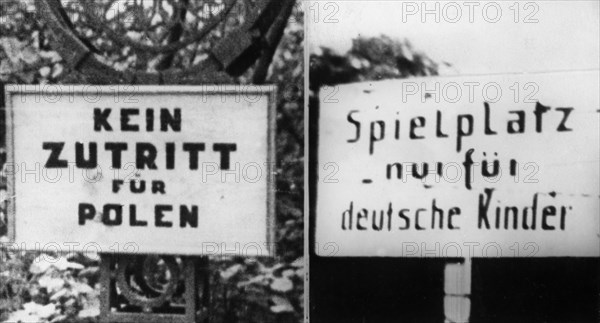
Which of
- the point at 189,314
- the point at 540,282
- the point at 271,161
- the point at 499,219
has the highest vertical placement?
the point at 271,161

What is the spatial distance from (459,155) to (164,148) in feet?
3.08

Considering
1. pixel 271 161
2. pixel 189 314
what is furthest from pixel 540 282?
pixel 189 314

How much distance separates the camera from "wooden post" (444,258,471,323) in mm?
1835

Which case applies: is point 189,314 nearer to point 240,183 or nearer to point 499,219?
point 240,183

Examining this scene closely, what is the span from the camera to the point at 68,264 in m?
1.91

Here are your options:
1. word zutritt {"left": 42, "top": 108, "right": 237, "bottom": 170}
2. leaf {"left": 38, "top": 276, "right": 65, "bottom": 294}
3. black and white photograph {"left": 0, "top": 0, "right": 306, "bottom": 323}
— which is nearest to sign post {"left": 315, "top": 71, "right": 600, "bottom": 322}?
black and white photograph {"left": 0, "top": 0, "right": 306, "bottom": 323}

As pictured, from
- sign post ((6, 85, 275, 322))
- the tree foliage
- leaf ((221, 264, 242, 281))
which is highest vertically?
the tree foliage

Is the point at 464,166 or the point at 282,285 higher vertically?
the point at 464,166

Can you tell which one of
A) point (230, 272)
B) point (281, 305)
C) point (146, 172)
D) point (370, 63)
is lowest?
point (281, 305)

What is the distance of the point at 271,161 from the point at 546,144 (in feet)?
2.82

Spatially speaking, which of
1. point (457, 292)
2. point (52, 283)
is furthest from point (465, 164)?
point (52, 283)

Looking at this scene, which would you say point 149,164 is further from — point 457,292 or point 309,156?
point 457,292

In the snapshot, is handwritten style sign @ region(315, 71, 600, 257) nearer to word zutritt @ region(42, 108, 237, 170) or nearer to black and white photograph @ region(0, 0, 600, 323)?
black and white photograph @ region(0, 0, 600, 323)

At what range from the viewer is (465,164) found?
1.78 metres
